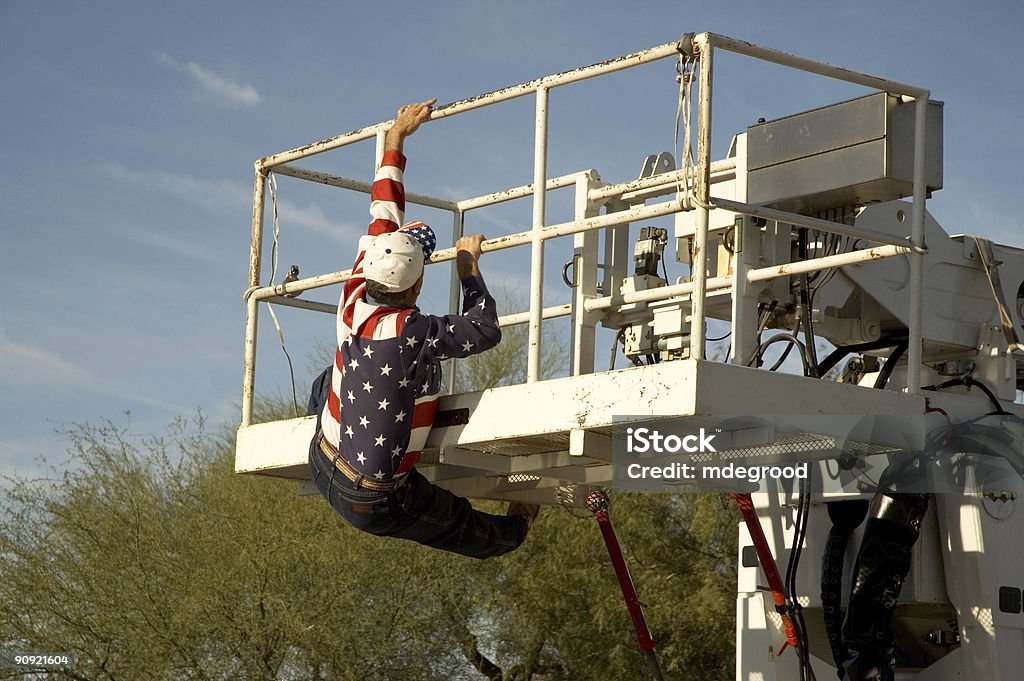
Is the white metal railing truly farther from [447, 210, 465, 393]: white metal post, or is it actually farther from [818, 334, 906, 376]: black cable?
[818, 334, 906, 376]: black cable

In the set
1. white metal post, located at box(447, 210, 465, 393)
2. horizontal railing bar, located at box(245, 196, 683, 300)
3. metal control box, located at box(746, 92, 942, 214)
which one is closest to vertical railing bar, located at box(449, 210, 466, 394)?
white metal post, located at box(447, 210, 465, 393)

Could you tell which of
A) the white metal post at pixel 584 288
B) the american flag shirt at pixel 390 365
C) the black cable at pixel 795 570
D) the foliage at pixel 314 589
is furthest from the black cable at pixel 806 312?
the foliage at pixel 314 589

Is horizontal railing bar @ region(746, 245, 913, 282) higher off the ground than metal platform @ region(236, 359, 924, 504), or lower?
higher

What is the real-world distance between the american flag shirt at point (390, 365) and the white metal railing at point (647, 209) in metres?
0.37

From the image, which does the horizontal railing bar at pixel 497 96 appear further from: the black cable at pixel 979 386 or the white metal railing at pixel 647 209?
the black cable at pixel 979 386

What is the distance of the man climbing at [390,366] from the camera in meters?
7.12

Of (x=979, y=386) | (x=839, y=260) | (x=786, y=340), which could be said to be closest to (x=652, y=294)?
(x=786, y=340)

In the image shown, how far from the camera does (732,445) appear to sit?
270 inches

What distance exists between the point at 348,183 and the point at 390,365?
2.64 metres

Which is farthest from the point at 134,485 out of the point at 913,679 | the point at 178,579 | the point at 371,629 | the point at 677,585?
the point at 913,679

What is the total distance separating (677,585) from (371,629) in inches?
153

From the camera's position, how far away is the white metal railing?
6.55 m

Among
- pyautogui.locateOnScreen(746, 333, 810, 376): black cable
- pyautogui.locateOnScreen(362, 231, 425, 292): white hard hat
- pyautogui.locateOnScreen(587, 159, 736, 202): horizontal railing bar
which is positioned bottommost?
pyautogui.locateOnScreen(746, 333, 810, 376): black cable

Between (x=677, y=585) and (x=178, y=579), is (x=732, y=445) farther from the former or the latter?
(x=677, y=585)
